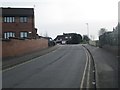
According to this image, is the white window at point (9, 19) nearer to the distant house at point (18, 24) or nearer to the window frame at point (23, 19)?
the distant house at point (18, 24)

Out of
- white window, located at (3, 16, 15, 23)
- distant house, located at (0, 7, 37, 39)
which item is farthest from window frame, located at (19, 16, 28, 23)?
white window, located at (3, 16, 15, 23)

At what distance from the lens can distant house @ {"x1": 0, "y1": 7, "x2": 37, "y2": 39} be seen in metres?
69.6

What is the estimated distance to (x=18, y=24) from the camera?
70.2m

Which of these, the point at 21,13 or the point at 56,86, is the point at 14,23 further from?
the point at 56,86

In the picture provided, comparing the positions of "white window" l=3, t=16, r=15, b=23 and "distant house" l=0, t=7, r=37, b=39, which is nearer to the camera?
"distant house" l=0, t=7, r=37, b=39

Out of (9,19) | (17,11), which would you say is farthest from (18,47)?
(17,11)

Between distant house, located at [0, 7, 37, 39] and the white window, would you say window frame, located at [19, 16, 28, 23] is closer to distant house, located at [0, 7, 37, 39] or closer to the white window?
distant house, located at [0, 7, 37, 39]

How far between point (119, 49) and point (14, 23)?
38.4 m

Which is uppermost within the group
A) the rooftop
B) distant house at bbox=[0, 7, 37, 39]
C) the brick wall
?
the rooftop

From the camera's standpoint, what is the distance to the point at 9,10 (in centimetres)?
7194

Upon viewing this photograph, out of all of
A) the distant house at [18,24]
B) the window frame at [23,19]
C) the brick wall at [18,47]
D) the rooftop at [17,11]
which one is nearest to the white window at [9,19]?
the distant house at [18,24]

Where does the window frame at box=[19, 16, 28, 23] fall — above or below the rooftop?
below

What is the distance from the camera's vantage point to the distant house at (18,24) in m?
69.6

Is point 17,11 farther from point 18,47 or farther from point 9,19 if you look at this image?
point 18,47
